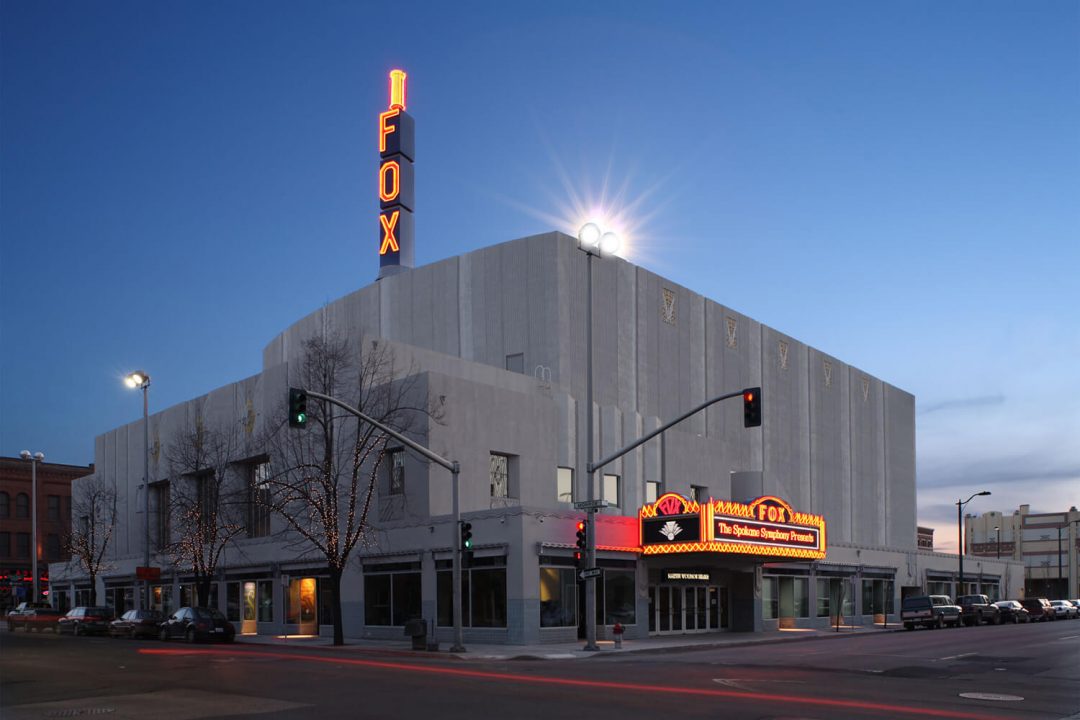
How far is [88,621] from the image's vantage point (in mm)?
52500

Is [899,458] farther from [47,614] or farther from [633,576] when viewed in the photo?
[47,614]

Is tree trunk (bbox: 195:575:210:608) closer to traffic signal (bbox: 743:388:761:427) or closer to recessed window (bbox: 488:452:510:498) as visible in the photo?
recessed window (bbox: 488:452:510:498)

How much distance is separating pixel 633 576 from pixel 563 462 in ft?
32.3

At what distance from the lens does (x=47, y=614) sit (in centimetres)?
5897

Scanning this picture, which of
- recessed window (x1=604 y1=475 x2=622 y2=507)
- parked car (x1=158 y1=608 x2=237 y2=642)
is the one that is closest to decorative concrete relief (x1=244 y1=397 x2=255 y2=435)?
parked car (x1=158 y1=608 x2=237 y2=642)

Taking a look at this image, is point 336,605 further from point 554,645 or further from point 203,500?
point 203,500

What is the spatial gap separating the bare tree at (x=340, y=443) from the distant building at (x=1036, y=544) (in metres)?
111

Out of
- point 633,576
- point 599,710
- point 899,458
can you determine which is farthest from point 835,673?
point 899,458

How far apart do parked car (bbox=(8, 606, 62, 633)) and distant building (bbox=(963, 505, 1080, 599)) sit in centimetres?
11615

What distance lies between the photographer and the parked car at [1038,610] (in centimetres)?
7238

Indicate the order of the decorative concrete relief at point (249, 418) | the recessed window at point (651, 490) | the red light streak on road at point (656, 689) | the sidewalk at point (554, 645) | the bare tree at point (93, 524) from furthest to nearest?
the bare tree at point (93, 524)
the recessed window at point (651, 490)
the decorative concrete relief at point (249, 418)
the sidewalk at point (554, 645)
the red light streak on road at point (656, 689)

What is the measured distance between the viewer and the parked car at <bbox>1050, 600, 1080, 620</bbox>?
7738cm

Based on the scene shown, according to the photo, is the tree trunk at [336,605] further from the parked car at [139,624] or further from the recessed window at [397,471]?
the parked car at [139,624]

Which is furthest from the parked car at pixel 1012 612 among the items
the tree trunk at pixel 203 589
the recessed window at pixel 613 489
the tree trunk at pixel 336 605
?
the tree trunk at pixel 203 589
